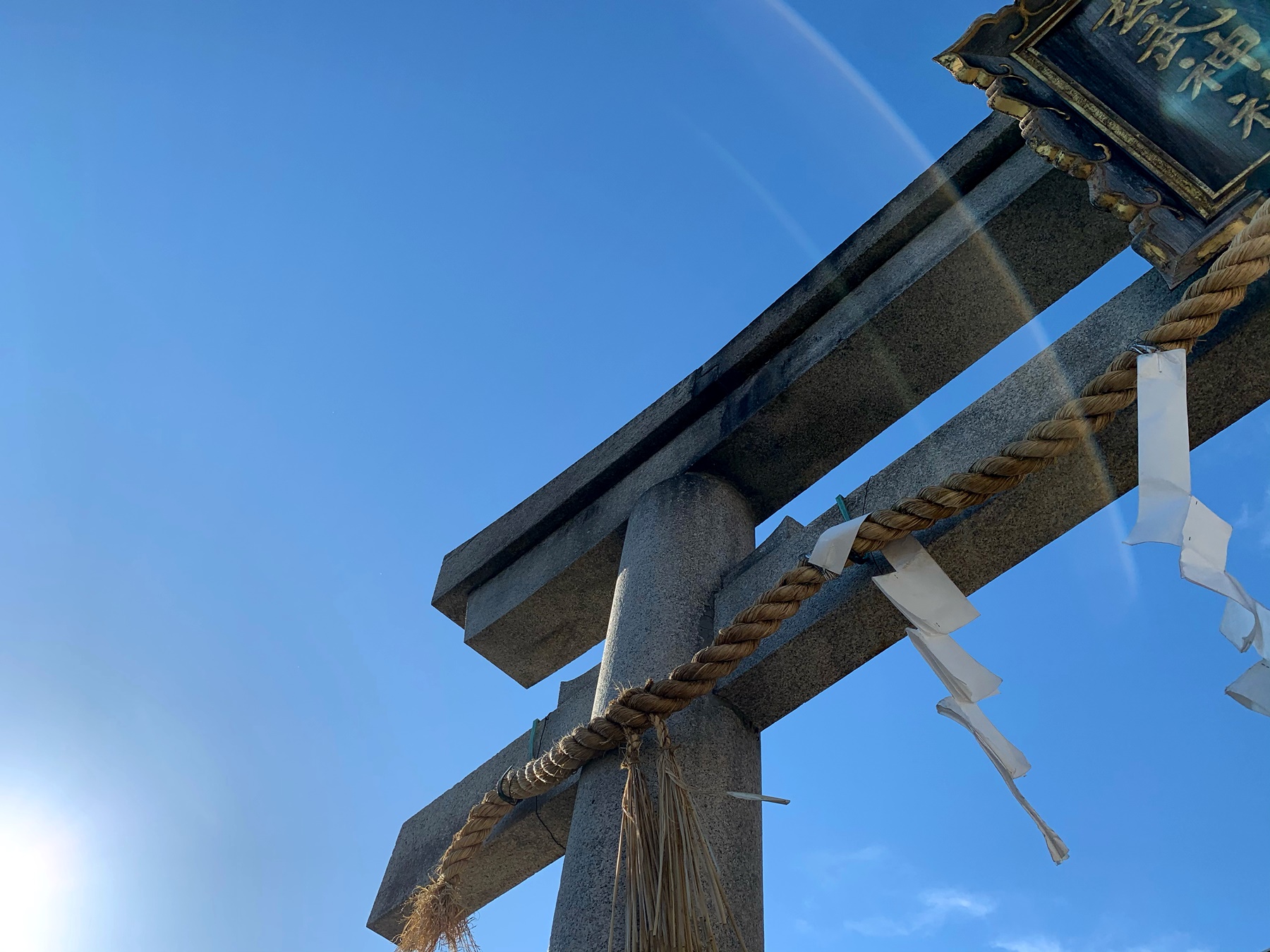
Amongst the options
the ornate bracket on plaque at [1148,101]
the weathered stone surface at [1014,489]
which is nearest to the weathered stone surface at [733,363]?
the ornate bracket on plaque at [1148,101]

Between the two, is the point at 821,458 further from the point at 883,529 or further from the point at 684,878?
the point at 684,878

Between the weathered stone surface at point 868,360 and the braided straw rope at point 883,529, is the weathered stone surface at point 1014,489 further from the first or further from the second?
the weathered stone surface at point 868,360

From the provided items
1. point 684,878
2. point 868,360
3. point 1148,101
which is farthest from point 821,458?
point 684,878

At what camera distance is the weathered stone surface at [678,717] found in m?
→ 2.12

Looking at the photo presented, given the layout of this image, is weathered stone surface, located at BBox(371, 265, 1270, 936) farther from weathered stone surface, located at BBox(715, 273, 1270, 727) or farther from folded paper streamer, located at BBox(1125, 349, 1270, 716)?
folded paper streamer, located at BBox(1125, 349, 1270, 716)

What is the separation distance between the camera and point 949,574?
2.33 meters

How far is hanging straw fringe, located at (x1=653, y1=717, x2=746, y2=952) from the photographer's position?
1.80 meters

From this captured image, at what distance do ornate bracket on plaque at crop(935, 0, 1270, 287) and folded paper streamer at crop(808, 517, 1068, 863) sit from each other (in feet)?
2.54

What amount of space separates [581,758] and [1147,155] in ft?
5.72

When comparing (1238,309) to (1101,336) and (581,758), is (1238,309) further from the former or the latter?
(581,758)

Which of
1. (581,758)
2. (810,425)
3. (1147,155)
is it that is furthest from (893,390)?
(581,758)

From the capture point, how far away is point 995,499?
2.24 m

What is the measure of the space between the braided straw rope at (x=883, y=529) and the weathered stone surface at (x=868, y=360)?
2.42 ft

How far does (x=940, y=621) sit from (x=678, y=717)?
2.08ft
